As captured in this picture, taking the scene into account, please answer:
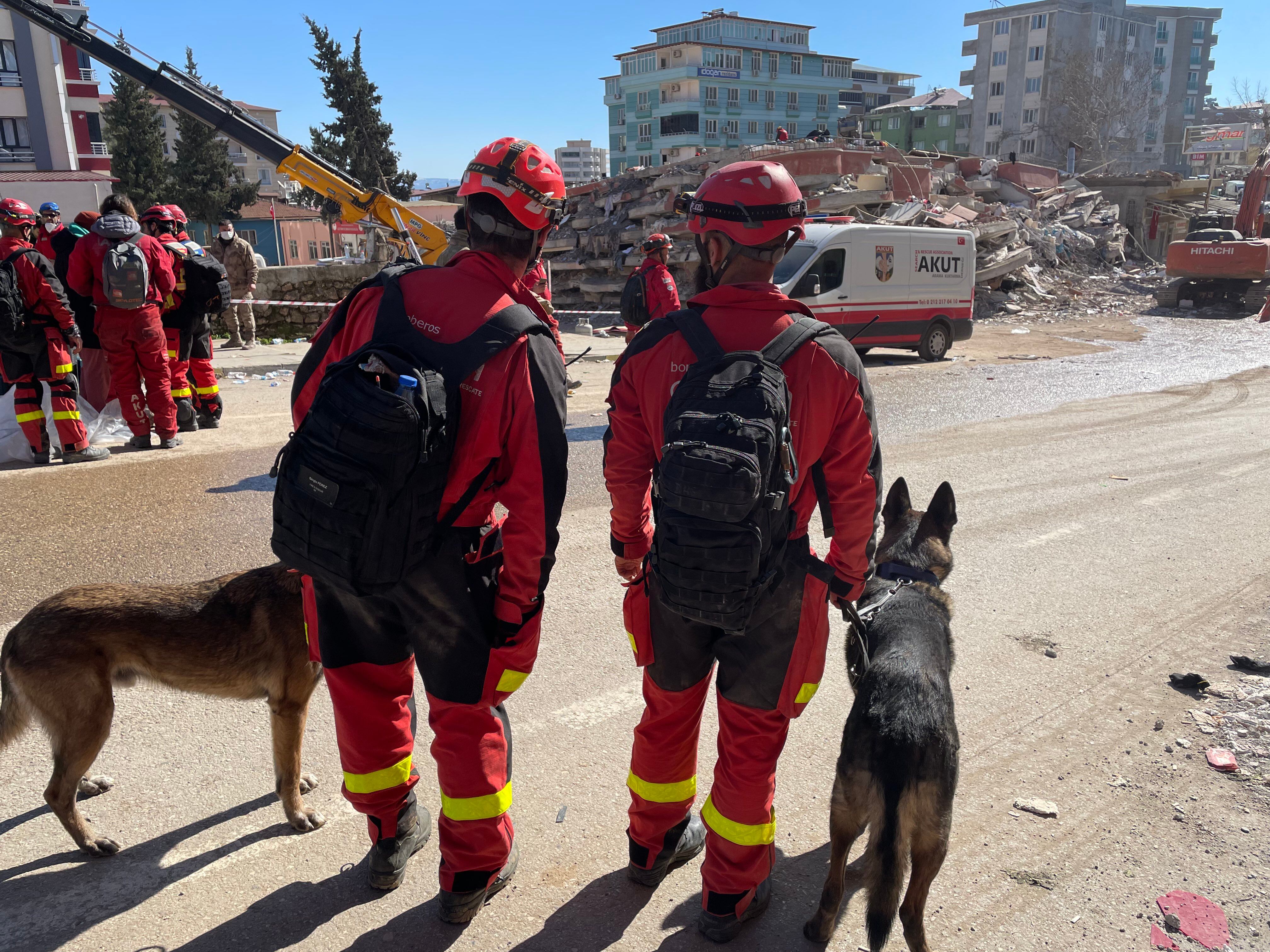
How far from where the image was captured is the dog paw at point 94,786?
10.2ft

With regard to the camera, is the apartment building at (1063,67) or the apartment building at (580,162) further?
the apartment building at (580,162)

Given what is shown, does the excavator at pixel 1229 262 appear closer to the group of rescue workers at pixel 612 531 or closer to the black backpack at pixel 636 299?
the black backpack at pixel 636 299

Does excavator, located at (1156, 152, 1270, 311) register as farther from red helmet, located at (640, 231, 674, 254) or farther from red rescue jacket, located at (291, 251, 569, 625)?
red rescue jacket, located at (291, 251, 569, 625)

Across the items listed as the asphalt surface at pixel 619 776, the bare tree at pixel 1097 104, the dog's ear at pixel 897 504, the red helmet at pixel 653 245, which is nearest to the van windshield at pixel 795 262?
the red helmet at pixel 653 245

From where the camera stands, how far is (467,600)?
2.41 m

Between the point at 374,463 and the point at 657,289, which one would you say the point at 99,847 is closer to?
the point at 374,463

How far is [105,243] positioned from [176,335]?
3.67 feet

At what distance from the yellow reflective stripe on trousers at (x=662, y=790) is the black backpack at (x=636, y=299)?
254 inches

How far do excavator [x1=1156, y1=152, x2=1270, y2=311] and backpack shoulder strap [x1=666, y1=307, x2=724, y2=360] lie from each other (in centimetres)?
2569

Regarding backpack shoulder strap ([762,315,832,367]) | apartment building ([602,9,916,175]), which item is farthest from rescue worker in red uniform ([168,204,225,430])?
apartment building ([602,9,916,175])

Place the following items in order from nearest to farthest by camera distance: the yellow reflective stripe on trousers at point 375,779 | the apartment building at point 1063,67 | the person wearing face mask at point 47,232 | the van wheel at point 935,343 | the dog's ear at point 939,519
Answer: the yellow reflective stripe on trousers at point 375,779
the dog's ear at point 939,519
the person wearing face mask at point 47,232
the van wheel at point 935,343
the apartment building at point 1063,67

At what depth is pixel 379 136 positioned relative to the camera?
137 ft

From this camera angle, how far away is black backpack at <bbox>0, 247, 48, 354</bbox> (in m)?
6.86

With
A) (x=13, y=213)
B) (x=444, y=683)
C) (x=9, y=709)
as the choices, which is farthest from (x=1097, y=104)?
(x=9, y=709)
